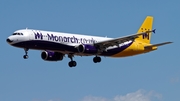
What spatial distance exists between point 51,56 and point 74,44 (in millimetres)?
6350

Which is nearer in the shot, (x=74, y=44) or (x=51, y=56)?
(x=74, y=44)

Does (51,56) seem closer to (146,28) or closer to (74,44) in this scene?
(74,44)

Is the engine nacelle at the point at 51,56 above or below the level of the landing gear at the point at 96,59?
above

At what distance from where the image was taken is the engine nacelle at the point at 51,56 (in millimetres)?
118688

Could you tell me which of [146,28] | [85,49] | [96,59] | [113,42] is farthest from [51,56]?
[146,28]

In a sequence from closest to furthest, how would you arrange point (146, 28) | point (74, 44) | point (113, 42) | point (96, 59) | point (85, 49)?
point (85, 49) < point (74, 44) < point (113, 42) < point (96, 59) < point (146, 28)

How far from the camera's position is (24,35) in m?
109

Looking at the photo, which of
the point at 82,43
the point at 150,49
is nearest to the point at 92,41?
the point at 82,43

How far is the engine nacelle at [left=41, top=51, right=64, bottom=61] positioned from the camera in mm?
118688

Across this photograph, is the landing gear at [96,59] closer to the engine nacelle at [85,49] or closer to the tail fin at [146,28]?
the engine nacelle at [85,49]

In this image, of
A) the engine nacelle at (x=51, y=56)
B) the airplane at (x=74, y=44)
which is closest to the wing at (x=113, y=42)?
the airplane at (x=74, y=44)

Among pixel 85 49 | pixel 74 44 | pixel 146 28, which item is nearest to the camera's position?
pixel 85 49

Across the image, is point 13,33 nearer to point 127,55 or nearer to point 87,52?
point 87,52

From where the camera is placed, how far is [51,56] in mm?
118750
